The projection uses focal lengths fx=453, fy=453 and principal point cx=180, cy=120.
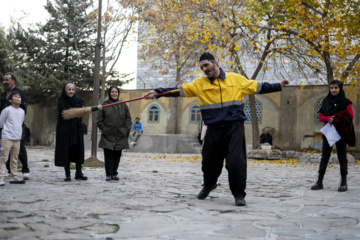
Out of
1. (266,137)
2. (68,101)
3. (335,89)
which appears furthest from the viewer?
(266,137)

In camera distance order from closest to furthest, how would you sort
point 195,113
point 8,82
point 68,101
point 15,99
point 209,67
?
point 209,67, point 15,99, point 8,82, point 68,101, point 195,113

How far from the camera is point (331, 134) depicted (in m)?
7.14

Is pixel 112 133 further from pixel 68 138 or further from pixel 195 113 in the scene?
pixel 195 113

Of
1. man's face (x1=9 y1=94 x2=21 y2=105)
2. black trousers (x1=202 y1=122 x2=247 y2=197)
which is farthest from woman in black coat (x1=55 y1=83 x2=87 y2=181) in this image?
black trousers (x1=202 y1=122 x2=247 y2=197)

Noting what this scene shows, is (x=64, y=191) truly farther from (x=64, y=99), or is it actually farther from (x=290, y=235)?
(x=290, y=235)

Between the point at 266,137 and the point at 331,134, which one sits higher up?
the point at 331,134

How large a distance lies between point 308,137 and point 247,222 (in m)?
20.9

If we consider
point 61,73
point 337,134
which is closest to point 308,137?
point 61,73

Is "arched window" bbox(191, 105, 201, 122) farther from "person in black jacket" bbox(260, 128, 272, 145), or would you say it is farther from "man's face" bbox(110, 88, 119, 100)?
"man's face" bbox(110, 88, 119, 100)

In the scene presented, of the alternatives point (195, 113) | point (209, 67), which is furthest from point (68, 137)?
point (195, 113)

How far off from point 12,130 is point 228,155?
3540mm

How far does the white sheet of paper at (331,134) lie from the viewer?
7.09m

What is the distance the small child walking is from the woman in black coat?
86 cm

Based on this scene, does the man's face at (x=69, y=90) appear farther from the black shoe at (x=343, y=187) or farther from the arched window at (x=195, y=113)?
the arched window at (x=195, y=113)
